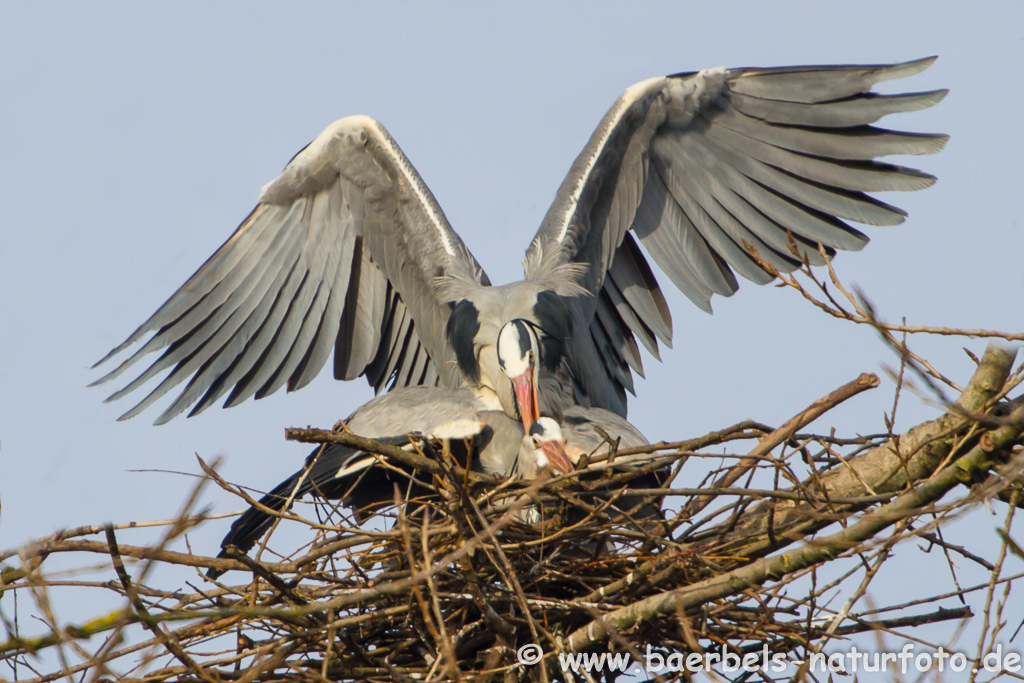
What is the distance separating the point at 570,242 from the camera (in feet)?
18.3

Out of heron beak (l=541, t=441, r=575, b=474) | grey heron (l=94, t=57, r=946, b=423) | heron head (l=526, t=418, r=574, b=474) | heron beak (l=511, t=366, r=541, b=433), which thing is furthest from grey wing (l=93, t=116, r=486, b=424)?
heron beak (l=541, t=441, r=575, b=474)

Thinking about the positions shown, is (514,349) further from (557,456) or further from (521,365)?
(557,456)

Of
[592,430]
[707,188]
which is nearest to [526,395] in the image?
[592,430]

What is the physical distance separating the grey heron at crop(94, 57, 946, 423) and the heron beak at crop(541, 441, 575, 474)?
3.44ft

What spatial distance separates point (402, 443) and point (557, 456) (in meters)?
0.65

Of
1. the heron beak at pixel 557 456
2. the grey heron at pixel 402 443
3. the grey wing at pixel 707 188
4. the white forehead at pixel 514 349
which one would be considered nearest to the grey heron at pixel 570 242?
the grey wing at pixel 707 188

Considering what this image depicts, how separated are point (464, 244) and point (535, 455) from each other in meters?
1.74

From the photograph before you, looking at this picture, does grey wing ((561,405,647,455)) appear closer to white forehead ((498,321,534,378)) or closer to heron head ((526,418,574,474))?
heron head ((526,418,574,474))

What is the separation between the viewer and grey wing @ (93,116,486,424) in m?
5.65

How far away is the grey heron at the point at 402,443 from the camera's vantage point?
4.23m

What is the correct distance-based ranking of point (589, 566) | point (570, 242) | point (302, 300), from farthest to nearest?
point (302, 300)
point (570, 242)
point (589, 566)

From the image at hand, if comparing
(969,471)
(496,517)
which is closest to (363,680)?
(496,517)

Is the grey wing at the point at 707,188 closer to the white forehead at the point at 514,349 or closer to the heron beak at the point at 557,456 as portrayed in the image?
the white forehead at the point at 514,349

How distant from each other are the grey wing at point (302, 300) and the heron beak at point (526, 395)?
851 mm
